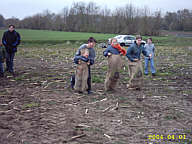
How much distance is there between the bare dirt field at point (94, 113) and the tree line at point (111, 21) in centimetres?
5368

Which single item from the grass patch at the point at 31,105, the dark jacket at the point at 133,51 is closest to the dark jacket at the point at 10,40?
the grass patch at the point at 31,105

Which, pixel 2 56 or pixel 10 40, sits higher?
pixel 10 40

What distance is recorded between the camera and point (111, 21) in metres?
68.8

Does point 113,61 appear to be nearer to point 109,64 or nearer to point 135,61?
point 109,64

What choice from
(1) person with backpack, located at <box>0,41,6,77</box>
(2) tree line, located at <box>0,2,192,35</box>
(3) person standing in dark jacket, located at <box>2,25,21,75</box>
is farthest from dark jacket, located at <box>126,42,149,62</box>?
(2) tree line, located at <box>0,2,192,35</box>

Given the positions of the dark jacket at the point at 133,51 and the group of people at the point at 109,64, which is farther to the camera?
the dark jacket at the point at 133,51

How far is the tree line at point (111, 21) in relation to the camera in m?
63.3

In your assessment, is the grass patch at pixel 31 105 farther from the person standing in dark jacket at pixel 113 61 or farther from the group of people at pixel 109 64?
the person standing in dark jacket at pixel 113 61

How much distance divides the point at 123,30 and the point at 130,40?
30713 mm

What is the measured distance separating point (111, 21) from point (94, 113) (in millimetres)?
63665

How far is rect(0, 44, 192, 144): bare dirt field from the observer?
5.29 metres
